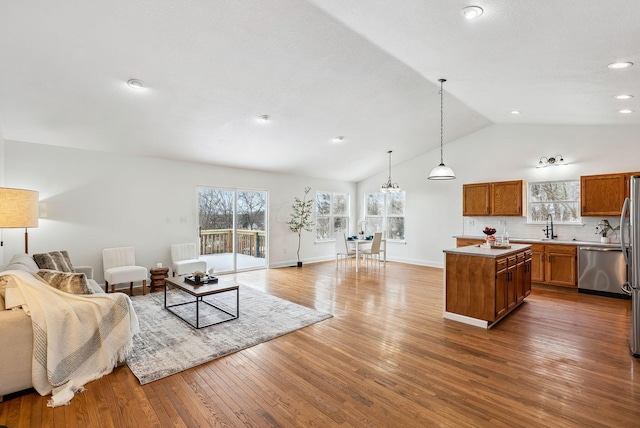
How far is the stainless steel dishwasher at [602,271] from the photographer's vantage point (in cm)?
491

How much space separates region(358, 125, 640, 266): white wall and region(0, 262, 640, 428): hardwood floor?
290 cm

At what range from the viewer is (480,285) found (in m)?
3.69

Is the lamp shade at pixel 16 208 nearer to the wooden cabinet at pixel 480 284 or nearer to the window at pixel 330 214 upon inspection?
the wooden cabinet at pixel 480 284

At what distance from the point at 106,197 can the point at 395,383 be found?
551 centimetres

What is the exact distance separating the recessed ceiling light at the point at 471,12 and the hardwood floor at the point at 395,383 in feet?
9.50

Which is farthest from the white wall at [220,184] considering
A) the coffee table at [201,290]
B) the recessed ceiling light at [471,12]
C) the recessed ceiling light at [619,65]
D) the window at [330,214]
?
the recessed ceiling light at [471,12]

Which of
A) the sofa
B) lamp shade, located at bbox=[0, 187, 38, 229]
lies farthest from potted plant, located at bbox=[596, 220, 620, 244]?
lamp shade, located at bbox=[0, 187, 38, 229]

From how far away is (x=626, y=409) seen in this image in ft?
7.07

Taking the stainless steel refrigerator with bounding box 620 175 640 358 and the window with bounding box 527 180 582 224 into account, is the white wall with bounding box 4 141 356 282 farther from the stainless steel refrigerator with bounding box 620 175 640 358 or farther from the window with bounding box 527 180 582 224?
the stainless steel refrigerator with bounding box 620 175 640 358

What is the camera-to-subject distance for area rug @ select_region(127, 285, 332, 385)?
2817 mm

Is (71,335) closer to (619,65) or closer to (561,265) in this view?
(619,65)

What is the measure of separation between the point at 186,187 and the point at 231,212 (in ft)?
3.67

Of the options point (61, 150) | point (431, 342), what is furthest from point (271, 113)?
point (431, 342)

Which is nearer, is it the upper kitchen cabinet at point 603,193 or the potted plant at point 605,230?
the upper kitchen cabinet at point 603,193
